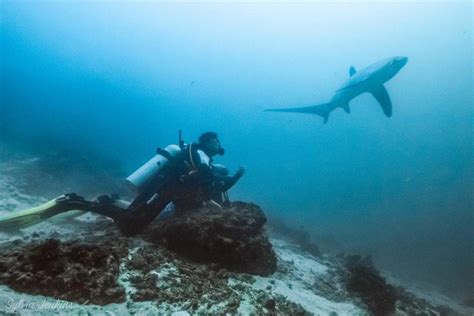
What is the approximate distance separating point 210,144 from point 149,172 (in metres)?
1.56

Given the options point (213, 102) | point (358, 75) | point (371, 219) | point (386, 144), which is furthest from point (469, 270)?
point (213, 102)

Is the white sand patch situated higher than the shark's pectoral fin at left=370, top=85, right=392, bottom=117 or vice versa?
the shark's pectoral fin at left=370, top=85, right=392, bottom=117

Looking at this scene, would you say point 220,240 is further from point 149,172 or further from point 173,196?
point 149,172

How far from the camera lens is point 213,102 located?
145500 mm

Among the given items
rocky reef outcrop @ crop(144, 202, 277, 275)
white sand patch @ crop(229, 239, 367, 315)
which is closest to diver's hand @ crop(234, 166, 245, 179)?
rocky reef outcrop @ crop(144, 202, 277, 275)

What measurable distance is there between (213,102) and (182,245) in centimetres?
14437

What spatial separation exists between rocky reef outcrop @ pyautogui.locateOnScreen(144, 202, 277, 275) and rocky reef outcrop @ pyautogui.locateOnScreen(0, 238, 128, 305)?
167cm

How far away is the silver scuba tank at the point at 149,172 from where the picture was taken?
19.4 feet

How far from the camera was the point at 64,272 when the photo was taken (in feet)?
9.51

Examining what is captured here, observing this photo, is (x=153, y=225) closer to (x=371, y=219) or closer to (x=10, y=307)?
(x=10, y=307)

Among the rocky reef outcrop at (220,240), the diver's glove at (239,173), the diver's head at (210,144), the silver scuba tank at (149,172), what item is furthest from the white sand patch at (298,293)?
the diver's head at (210,144)

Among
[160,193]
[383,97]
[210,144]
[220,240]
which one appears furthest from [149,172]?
[383,97]

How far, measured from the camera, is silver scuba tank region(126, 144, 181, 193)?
5.92m

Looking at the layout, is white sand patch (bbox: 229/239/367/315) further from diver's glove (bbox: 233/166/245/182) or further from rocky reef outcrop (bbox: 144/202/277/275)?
diver's glove (bbox: 233/166/245/182)
